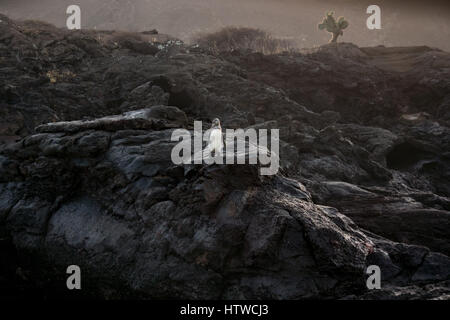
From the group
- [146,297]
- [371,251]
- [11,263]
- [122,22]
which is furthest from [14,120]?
[122,22]

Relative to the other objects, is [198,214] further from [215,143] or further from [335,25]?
[335,25]

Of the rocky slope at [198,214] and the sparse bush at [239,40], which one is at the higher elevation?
the sparse bush at [239,40]

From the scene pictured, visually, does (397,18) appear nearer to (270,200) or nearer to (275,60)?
(275,60)

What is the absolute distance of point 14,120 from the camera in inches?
585

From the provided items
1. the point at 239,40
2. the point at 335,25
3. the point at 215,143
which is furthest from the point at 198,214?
the point at 239,40

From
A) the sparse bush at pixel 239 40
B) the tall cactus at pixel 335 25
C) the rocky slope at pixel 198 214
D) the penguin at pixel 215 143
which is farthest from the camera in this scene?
the sparse bush at pixel 239 40

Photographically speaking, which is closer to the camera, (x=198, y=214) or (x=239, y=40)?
(x=198, y=214)

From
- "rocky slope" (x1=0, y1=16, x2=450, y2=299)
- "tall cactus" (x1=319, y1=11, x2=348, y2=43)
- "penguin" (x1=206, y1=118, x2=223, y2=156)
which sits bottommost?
"rocky slope" (x1=0, y1=16, x2=450, y2=299)

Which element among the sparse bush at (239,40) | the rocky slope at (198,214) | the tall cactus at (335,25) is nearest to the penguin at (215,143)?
the rocky slope at (198,214)

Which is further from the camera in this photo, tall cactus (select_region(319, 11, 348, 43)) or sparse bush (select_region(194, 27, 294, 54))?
sparse bush (select_region(194, 27, 294, 54))

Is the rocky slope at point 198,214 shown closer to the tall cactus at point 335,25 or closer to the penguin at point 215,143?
the penguin at point 215,143

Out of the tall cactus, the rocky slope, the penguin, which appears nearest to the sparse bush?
the tall cactus

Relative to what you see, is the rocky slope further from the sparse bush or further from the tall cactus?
the sparse bush

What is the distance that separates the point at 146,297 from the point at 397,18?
357 feet
